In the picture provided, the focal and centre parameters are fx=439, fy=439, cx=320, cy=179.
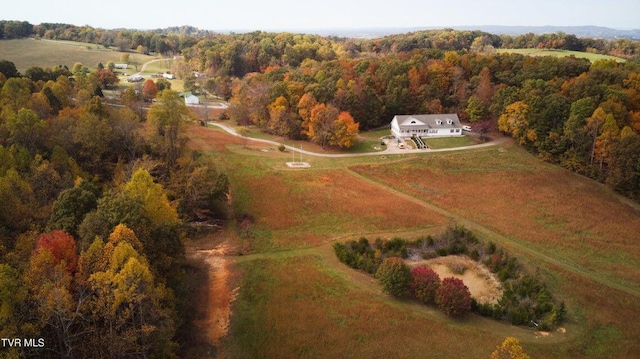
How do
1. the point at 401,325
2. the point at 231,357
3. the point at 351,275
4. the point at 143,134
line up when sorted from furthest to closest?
the point at 143,134 → the point at 351,275 → the point at 401,325 → the point at 231,357

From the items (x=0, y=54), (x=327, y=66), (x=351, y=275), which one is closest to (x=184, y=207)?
(x=351, y=275)

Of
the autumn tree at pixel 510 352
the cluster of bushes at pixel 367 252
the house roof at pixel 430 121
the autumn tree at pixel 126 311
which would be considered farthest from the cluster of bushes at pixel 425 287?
the house roof at pixel 430 121

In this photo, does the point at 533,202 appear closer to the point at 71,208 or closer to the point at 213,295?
the point at 213,295

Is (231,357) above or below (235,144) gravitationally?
below

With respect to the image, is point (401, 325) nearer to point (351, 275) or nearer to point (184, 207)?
point (351, 275)

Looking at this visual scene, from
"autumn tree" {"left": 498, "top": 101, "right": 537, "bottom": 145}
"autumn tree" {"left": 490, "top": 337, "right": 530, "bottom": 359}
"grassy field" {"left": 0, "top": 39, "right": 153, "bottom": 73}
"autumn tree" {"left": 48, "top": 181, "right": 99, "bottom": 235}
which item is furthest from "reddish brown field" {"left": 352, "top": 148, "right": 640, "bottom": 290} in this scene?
"grassy field" {"left": 0, "top": 39, "right": 153, "bottom": 73}

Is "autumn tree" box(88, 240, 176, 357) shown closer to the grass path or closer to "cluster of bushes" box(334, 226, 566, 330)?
"cluster of bushes" box(334, 226, 566, 330)

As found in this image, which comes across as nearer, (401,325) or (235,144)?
(401,325)
